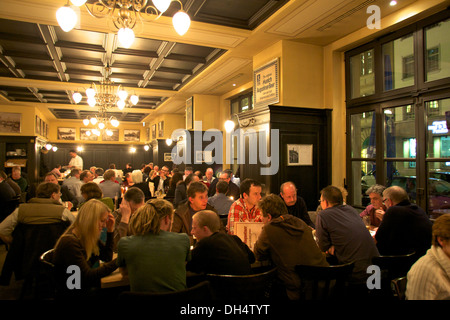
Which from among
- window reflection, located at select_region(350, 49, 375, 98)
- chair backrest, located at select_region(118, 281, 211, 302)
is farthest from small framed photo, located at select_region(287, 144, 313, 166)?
chair backrest, located at select_region(118, 281, 211, 302)

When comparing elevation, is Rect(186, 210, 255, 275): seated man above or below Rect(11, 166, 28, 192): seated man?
below

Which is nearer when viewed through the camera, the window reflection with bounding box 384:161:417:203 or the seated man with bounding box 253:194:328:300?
the seated man with bounding box 253:194:328:300

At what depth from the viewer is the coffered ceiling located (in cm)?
485

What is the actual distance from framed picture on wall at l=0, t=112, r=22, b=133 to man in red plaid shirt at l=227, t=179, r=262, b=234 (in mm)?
12381

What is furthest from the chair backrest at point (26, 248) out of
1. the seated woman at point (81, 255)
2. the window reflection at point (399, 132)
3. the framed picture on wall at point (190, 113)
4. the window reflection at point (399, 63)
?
the framed picture on wall at point (190, 113)

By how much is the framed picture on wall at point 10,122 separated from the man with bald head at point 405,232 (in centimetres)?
1404

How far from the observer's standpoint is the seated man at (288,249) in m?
2.51

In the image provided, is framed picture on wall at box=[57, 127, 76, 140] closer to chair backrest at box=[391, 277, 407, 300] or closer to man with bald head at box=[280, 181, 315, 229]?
man with bald head at box=[280, 181, 315, 229]

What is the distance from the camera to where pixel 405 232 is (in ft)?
9.95

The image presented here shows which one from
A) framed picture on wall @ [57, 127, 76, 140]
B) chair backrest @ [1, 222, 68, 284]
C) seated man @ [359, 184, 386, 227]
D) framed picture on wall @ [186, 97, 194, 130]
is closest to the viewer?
chair backrest @ [1, 222, 68, 284]

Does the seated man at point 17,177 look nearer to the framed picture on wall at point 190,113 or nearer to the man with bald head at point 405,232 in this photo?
the framed picture on wall at point 190,113

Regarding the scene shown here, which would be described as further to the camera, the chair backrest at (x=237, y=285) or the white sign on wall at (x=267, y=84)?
the white sign on wall at (x=267, y=84)
